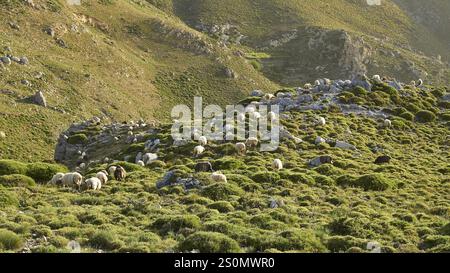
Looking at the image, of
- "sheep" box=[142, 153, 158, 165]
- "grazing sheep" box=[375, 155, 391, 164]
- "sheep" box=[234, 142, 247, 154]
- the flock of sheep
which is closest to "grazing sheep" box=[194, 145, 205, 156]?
"sheep" box=[234, 142, 247, 154]

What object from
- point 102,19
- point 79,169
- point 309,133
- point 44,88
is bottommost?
point 79,169

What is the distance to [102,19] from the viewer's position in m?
115

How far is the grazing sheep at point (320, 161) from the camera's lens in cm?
3494

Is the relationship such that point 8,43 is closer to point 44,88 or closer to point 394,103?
point 44,88

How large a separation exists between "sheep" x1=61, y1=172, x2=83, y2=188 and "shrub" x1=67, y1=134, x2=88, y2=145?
22.3 metres

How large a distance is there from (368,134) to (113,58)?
65512mm

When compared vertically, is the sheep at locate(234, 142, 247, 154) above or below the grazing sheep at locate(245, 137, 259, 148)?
below

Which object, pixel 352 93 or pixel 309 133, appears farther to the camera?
pixel 352 93

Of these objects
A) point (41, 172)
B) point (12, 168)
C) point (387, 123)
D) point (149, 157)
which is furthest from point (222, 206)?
point (387, 123)

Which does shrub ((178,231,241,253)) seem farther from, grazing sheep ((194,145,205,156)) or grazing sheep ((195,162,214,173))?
grazing sheep ((194,145,205,156))

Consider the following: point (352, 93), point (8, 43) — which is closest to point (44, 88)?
point (8, 43)

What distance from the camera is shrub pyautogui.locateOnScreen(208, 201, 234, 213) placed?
78.8ft

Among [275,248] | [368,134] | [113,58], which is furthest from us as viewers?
[113,58]

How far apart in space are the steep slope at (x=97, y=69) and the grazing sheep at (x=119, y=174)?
95.0 feet
